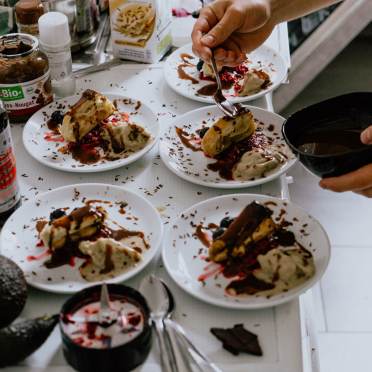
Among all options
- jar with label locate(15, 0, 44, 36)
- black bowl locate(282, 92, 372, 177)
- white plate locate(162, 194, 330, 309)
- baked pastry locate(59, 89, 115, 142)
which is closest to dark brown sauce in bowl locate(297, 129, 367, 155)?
black bowl locate(282, 92, 372, 177)

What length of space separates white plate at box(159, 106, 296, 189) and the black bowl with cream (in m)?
0.42

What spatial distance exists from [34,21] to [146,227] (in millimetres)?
738

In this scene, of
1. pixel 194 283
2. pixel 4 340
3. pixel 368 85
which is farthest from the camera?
pixel 368 85

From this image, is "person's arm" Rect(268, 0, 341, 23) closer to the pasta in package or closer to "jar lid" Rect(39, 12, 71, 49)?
the pasta in package

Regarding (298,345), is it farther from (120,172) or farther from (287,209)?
(120,172)

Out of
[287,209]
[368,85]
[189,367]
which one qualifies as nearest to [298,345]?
[189,367]

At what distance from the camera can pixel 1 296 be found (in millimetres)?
1057

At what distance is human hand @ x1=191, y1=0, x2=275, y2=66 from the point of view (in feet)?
5.44

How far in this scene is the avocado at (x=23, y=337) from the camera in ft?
3.31

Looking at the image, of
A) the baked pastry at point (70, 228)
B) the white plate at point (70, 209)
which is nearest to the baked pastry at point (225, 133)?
the white plate at point (70, 209)

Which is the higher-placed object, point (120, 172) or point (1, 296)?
point (1, 296)

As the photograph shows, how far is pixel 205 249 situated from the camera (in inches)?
49.1

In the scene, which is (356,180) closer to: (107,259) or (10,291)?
(107,259)

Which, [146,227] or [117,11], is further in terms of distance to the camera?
[117,11]
